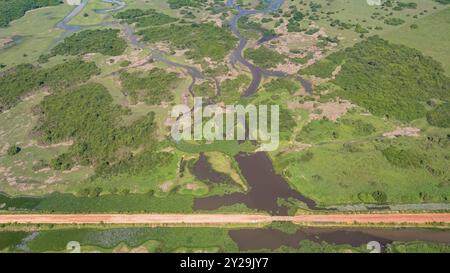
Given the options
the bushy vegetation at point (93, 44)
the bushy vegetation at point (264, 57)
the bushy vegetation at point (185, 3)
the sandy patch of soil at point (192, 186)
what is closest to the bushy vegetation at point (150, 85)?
the bushy vegetation at point (93, 44)

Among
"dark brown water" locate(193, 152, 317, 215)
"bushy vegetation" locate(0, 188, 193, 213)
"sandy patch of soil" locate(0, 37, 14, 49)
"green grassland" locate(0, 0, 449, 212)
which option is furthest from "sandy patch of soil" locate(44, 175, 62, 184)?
"sandy patch of soil" locate(0, 37, 14, 49)

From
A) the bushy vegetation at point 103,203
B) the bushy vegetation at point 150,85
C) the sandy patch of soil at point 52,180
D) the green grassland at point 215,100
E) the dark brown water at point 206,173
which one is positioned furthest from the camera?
the bushy vegetation at point 150,85

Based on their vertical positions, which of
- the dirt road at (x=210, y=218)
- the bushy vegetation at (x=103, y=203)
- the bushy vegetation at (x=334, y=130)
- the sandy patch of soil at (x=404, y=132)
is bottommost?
the dirt road at (x=210, y=218)

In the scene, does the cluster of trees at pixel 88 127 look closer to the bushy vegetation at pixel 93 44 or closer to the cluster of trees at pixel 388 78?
the bushy vegetation at pixel 93 44

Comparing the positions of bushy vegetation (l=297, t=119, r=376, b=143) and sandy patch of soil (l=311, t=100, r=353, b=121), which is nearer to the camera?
bushy vegetation (l=297, t=119, r=376, b=143)

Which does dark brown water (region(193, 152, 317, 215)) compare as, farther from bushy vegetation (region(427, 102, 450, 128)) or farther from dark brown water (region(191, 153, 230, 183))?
bushy vegetation (region(427, 102, 450, 128))
